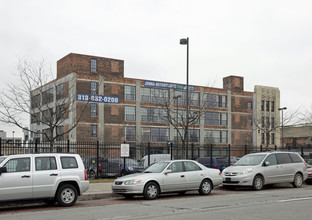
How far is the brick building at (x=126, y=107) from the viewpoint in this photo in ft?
177

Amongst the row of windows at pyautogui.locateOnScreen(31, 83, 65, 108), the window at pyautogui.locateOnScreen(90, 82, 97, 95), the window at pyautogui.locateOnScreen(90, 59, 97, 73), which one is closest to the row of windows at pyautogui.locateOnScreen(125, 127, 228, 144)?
the window at pyautogui.locateOnScreen(90, 82, 97, 95)

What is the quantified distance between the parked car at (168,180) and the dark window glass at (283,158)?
3.96 m

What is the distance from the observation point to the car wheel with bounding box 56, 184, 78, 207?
12516 mm

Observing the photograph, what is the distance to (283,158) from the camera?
18.8 meters

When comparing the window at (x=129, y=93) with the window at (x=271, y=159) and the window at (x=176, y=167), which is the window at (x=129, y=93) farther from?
the window at (x=176, y=167)

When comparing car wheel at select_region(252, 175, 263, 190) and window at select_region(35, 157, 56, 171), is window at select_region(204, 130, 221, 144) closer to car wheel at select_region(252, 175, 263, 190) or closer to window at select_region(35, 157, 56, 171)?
car wheel at select_region(252, 175, 263, 190)

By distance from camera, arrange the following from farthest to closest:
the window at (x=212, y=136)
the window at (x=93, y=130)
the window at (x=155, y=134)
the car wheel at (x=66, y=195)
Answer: the window at (x=212, y=136) < the window at (x=155, y=134) < the window at (x=93, y=130) < the car wheel at (x=66, y=195)

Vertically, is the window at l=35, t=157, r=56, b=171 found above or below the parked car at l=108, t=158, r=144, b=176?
above

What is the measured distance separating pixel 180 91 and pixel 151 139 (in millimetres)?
8823

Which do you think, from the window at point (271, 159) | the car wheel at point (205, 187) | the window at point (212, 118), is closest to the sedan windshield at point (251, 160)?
the window at point (271, 159)

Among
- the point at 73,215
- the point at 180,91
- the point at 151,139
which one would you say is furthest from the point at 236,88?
the point at 73,215

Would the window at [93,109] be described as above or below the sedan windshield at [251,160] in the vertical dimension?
above

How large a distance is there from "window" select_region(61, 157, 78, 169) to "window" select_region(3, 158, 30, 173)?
1.14 m

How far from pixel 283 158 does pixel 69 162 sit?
35.0ft
